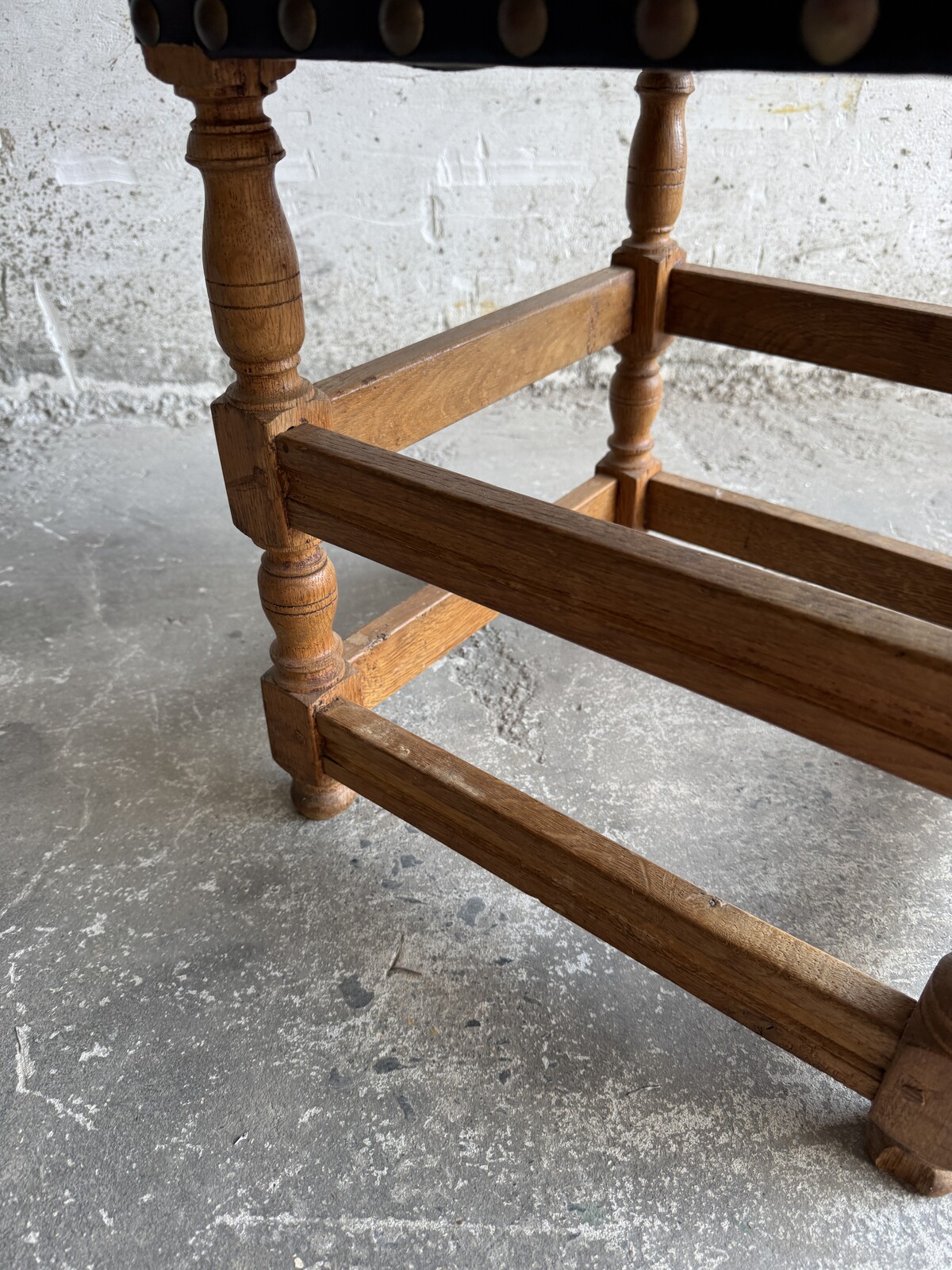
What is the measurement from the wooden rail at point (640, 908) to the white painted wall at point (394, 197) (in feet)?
6.35

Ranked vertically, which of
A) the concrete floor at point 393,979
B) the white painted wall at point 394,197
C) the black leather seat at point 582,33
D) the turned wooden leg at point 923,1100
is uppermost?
the black leather seat at point 582,33

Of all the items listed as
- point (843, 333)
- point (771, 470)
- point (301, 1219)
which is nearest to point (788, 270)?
point (771, 470)

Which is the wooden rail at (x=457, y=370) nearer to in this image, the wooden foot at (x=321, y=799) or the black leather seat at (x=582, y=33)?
the black leather seat at (x=582, y=33)

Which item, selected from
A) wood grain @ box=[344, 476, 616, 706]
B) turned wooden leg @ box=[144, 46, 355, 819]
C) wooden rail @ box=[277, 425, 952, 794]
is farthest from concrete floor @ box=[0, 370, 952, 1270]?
wooden rail @ box=[277, 425, 952, 794]

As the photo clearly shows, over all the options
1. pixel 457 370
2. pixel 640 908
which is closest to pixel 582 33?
pixel 457 370

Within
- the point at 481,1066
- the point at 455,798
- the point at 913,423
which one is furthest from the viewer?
the point at 913,423

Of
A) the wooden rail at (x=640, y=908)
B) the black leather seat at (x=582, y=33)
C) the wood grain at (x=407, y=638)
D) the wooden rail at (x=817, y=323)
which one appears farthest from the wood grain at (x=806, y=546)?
the black leather seat at (x=582, y=33)

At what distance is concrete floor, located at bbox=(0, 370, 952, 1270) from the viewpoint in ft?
3.44

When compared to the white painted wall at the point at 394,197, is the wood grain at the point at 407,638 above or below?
below

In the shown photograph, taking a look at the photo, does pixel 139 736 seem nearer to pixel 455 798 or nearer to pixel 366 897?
pixel 366 897

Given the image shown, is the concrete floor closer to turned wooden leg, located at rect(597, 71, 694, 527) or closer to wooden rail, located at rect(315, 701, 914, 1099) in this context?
wooden rail, located at rect(315, 701, 914, 1099)

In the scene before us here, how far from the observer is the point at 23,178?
2.64 meters

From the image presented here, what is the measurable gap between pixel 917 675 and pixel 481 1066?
28.6 inches

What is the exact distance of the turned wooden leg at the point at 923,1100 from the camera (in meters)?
0.96
